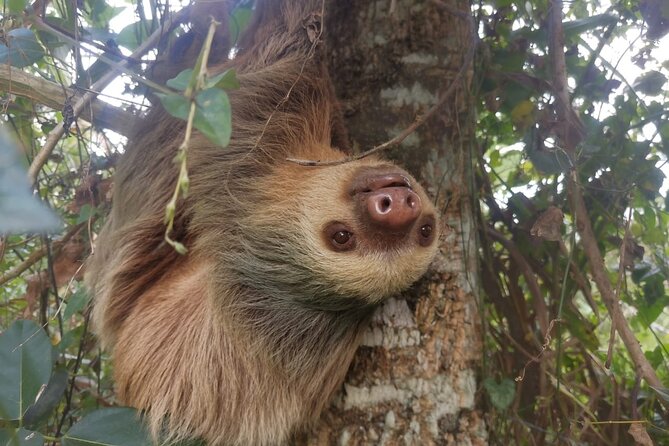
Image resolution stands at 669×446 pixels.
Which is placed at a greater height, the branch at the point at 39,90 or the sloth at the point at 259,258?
the branch at the point at 39,90

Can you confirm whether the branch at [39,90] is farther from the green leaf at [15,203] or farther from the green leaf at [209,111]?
the green leaf at [15,203]

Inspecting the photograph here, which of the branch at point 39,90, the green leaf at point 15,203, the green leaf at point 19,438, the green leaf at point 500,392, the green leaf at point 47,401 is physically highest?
the branch at point 39,90

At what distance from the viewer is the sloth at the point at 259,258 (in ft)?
10.4

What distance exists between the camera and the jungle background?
3002 millimetres

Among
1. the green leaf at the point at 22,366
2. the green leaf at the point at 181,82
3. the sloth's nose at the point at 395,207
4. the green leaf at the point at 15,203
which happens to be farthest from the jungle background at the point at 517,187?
the green leaf at the point at 15,203

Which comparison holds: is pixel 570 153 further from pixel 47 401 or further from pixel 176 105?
pixel 47 401

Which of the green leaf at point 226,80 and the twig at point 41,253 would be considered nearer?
the green leaf at point 226,80

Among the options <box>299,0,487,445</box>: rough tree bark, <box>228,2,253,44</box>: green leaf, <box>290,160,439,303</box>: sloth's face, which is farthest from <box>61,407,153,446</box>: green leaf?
<box>228,2,253,44</box>: green leaf

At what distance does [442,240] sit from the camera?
328 centimetres

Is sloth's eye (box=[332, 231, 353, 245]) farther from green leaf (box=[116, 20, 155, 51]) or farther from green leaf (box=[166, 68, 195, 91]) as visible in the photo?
green leaf (box=[116, 20, 155, 51])

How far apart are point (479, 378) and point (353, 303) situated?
75 cm

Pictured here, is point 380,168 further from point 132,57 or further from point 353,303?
point 132,57

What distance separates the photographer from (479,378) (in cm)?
315

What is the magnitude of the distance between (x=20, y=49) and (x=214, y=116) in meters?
1.95
